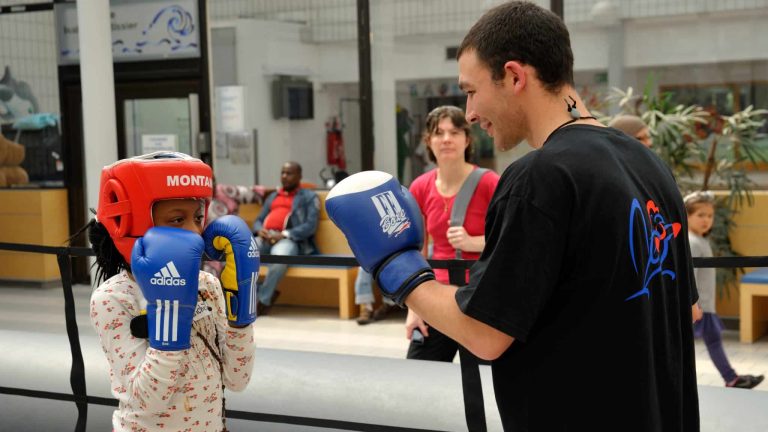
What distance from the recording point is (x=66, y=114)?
32.5ft

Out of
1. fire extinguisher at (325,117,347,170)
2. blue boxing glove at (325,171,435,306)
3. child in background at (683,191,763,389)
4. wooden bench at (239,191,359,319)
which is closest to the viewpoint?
blue boxing glove at (325,171,435,306)

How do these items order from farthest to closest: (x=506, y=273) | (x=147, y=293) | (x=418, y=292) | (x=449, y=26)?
(x=449, y=26)
(x=147, y=293)
(x=418, y=292)
(x=506, y=273)

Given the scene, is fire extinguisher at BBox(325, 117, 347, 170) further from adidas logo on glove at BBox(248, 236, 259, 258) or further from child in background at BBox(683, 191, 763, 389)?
adidas logo on glove at BBox(248, 236, 259, 258)

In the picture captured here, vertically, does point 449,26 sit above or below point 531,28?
above

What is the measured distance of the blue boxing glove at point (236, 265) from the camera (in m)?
2.25

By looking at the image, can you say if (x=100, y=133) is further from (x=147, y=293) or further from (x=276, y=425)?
(x=147, y=293)

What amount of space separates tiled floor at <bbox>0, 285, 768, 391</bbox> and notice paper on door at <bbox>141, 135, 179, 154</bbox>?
1.47 meters

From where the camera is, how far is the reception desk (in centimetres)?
972

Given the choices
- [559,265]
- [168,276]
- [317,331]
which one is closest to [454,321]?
[559,265]

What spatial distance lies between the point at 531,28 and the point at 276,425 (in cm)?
198

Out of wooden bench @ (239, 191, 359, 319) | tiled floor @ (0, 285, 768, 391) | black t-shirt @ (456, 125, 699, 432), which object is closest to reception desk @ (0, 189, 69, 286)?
tiled floor @ (0, 285, 768, 391)

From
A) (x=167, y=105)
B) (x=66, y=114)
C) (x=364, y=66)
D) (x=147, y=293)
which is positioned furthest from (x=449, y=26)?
(x=147, y=293)

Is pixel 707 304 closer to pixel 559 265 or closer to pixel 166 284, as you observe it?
pixel 166 284

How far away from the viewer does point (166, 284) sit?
2049 millimetres
